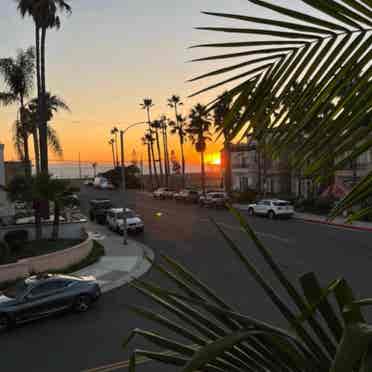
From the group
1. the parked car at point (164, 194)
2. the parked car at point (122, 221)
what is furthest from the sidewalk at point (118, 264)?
the parked car at point (164, 194)

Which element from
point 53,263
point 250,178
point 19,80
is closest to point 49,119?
point 19,80

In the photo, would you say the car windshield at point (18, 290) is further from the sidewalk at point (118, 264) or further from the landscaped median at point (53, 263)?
the landscaped median at point (53, 263)

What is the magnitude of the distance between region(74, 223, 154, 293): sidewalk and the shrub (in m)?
3.74

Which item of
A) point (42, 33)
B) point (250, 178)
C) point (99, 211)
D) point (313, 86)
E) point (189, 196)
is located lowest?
point (99, 211)

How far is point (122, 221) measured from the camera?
28.1 meters

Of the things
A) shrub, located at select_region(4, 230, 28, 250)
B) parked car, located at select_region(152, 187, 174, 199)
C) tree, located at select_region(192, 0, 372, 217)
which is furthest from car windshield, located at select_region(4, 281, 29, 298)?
parked car, located at select_region(152, 187, 174, 199)

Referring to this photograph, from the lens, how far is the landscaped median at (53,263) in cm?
1628

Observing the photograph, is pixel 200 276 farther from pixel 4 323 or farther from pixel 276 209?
pixel 276 209

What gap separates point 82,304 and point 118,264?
631cm

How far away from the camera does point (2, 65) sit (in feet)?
98.3

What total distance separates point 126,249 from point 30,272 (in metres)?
6.58

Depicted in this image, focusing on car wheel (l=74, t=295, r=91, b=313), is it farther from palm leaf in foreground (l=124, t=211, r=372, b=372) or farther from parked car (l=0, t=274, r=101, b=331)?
palm leaf in foreground (l=124, t=211, r=372, b=372)

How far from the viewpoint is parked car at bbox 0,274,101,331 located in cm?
1177

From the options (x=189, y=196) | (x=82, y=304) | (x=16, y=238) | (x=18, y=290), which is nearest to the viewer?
(x=18, y=290)
